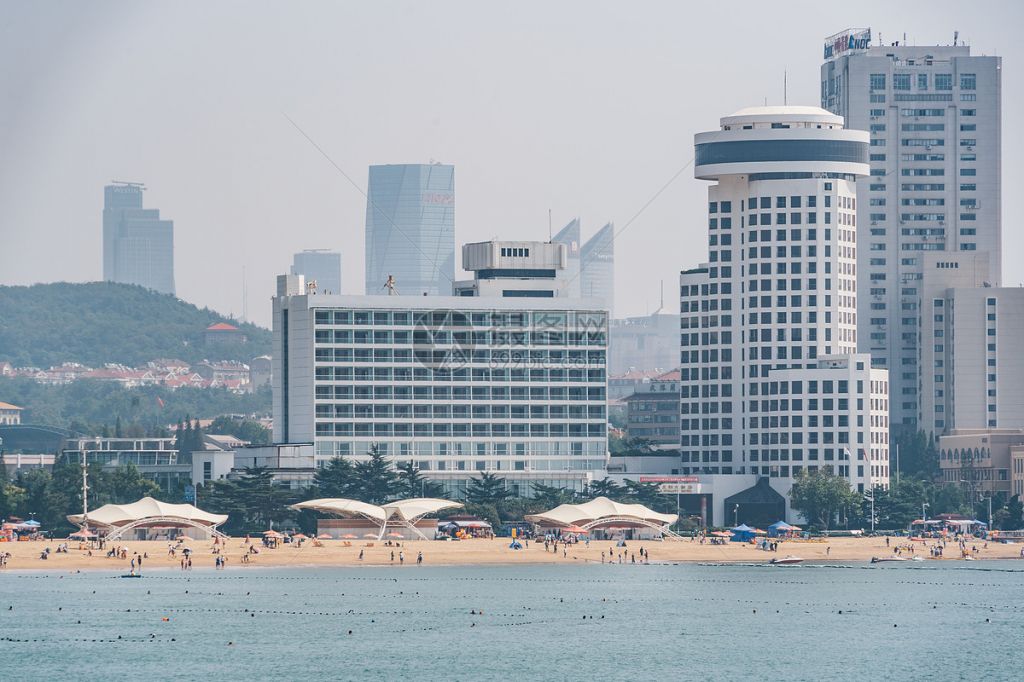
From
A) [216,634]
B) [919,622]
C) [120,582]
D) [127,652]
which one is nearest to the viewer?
[127,652]

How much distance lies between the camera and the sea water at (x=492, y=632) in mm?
139500

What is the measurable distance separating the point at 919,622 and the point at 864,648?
56.0 feet

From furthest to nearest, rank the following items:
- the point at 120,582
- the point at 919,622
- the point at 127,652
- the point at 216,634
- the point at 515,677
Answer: the point at 120,582 → the point at 919,622 → the point at 216,634 → the point at 127,652 → the point at 515,677

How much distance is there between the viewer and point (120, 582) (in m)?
197

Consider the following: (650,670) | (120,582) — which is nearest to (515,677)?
(650,670)

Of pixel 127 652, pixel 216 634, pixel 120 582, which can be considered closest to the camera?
pixel 127 652

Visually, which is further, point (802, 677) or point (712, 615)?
point (712, 615)

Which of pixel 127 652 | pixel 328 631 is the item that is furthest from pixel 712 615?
pixel 127 652

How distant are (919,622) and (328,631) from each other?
46360 millimetres

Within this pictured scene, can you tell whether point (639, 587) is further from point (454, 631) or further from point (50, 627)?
point (50, 627)

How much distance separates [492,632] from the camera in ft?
521

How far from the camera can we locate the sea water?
140 meters

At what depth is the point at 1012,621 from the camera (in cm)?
17138

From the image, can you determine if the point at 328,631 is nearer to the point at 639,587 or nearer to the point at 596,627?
the point at 596,627
